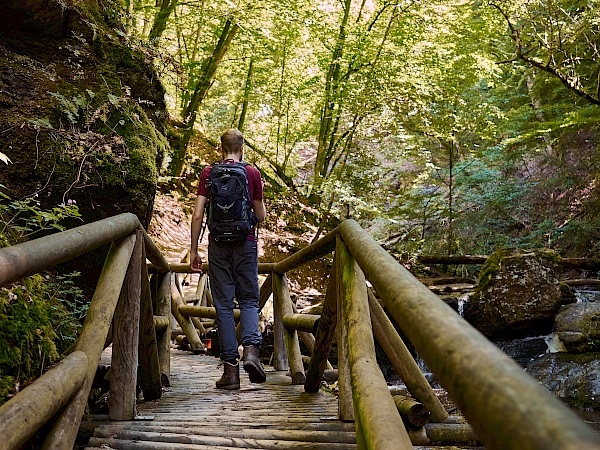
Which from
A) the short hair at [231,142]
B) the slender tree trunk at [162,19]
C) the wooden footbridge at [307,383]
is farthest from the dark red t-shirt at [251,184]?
the slender tree trunk at [162,19]

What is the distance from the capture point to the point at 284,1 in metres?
10.4

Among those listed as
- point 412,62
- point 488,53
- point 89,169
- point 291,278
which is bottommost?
point 291,278

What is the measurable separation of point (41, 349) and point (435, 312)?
209 centimetres

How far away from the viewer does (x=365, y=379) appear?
1.85 m

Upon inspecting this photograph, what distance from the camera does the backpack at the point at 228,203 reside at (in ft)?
13.9

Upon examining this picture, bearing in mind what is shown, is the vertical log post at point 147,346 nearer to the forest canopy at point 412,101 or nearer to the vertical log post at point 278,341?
the vertical log post at point 278,341

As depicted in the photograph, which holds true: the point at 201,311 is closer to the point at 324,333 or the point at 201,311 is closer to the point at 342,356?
the point at 324,333

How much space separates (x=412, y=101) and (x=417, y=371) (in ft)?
37.3

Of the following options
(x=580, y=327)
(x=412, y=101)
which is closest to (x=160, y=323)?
(x=580, y=327)

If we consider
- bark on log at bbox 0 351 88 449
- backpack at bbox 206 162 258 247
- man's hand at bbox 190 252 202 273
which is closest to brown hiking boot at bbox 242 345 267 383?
man's hand at bbox 190 252 202 273

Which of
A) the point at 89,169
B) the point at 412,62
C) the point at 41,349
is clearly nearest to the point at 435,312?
the point at 41,349

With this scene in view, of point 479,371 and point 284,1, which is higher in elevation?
point 284,1

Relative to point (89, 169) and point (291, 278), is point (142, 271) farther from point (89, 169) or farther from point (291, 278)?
point (291, 278)

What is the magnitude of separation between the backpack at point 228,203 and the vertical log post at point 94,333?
1425 mm
